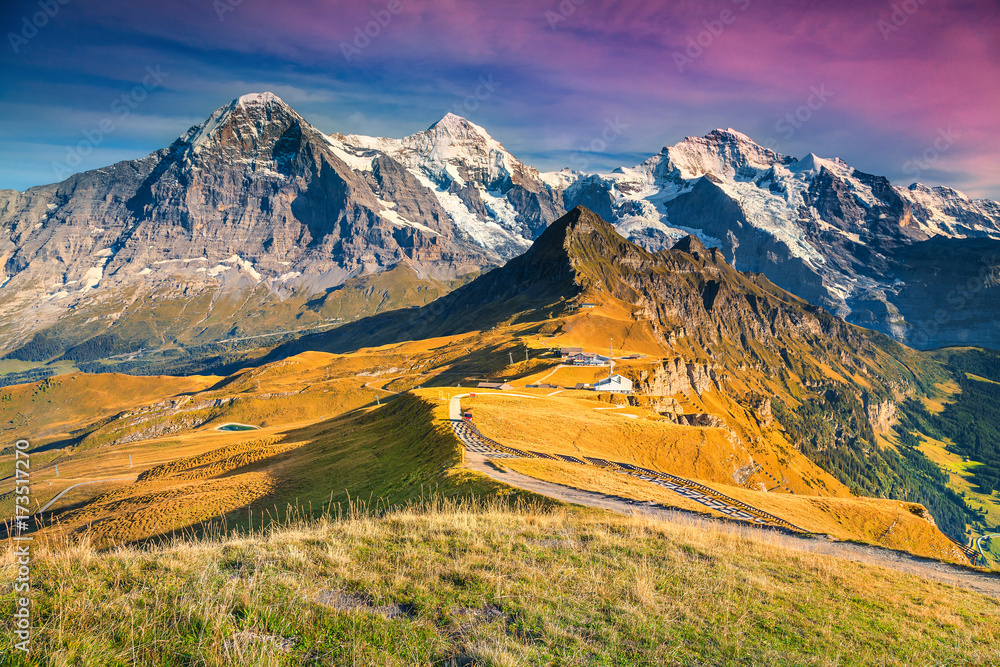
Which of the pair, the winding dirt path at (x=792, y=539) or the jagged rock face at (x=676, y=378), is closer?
the winding dirt path at (x=792, y=539)

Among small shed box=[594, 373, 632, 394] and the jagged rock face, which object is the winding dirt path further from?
the jagged rock face

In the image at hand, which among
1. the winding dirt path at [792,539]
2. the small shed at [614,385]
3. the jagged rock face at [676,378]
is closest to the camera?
the winding dirt path at [792,539]

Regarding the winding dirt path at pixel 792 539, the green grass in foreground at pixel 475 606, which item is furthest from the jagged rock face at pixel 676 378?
the green grass in foreground at pixel 475 606

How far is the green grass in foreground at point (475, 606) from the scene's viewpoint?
632 centimetres

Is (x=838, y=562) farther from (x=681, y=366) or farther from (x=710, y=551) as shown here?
(x=681, y=366)

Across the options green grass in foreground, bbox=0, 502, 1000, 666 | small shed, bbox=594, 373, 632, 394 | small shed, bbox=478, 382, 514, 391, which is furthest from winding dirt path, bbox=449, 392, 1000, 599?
small shed, bbox=594, 373, 632, 394

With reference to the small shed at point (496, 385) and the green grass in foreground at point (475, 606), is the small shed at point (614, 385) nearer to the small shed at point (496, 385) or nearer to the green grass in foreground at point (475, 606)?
the small shed at point (496, 385)

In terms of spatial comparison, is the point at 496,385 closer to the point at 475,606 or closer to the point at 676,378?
the point at 676,378

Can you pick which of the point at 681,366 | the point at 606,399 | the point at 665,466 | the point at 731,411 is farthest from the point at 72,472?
the point at 731,411

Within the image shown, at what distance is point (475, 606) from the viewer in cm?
816

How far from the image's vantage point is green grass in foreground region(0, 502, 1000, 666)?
20.7ft

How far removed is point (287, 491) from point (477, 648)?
3690 centimetres

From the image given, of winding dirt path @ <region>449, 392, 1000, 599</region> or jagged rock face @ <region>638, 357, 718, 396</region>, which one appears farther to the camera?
jagged rock face @ <region>638, 357, 718, 396</region>

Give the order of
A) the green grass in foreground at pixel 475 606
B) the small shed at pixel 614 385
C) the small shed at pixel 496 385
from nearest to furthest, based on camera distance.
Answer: the green grass in foreground at pixel 475 606
the small shed at pixel 496 385
the small shed at pixel 614 385
